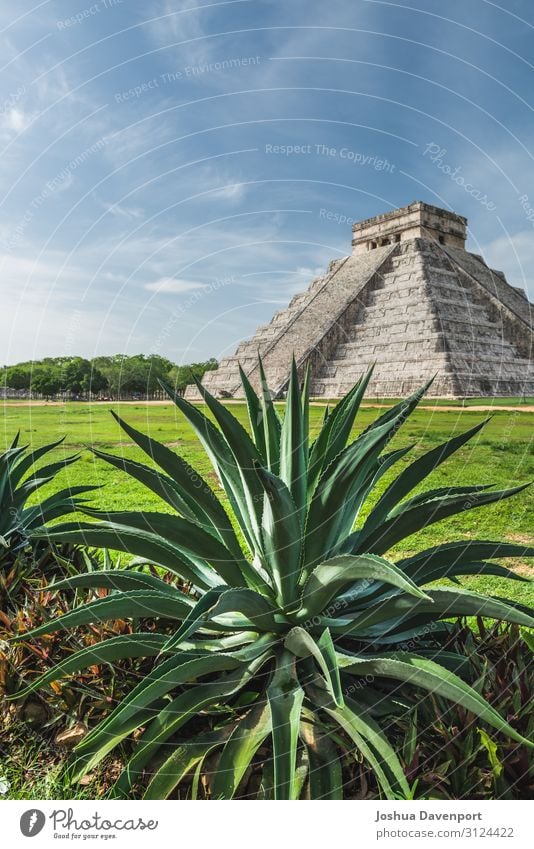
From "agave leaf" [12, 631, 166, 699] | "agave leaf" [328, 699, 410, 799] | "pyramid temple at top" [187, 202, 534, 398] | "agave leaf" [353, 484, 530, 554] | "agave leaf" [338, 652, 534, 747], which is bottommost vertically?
"agave leaf" [328, 699, 410, 799]

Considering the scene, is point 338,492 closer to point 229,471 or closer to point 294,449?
point 294,449

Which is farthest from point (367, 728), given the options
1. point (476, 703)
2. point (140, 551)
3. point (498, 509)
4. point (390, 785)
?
point (498, 509)

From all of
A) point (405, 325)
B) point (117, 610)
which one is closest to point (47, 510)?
point (117, 610)

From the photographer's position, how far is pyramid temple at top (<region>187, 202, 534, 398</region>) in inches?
714

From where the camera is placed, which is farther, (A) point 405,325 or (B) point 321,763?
(A) point 405,325

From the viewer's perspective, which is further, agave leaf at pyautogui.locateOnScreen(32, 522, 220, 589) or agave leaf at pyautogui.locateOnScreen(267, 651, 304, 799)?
agave leaf at pyautogui.locateOnScreen(32, 522, 220, 589)

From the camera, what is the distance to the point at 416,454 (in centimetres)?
776

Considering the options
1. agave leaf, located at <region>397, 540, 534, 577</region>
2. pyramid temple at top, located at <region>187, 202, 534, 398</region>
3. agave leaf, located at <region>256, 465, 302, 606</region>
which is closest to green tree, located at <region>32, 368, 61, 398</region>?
agave leaf, located at <region>256, 465, 302, 606</region>

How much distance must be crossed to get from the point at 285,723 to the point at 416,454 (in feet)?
21.8

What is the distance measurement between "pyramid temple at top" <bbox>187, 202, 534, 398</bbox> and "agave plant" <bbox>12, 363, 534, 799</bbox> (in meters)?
15.4

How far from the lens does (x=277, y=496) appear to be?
145 centimetres

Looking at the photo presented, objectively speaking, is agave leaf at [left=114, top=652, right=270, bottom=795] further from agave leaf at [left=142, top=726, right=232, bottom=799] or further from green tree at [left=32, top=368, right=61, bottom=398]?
green tree at [left=32, top=368, right=61, bottom=398]

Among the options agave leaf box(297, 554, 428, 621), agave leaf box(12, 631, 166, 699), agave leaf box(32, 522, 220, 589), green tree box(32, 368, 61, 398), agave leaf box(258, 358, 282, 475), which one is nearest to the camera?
agave leaf box(297, 554, 428, 621)

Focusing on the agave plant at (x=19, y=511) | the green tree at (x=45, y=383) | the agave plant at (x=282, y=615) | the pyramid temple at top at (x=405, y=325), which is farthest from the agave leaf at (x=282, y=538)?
the pyramid temple at top at (x=405, y=325)
